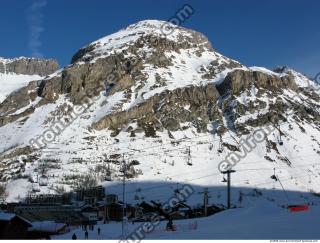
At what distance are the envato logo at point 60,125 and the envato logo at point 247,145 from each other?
58.7 meters

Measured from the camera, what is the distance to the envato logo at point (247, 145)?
15538cm

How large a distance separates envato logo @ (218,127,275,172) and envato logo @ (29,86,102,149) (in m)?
58.7

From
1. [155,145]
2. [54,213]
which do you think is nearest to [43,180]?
[54,213]

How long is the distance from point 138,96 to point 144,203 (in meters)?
93.9

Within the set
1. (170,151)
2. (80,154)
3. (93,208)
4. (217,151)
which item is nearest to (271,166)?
(217,151)

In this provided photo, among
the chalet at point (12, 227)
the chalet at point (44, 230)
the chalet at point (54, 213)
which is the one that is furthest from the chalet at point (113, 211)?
the chalet at point (12, 227)

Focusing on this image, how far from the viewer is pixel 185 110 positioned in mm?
190375

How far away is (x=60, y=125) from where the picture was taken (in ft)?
568

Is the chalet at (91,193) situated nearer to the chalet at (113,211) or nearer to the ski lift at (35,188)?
the ski lift at (35,188)

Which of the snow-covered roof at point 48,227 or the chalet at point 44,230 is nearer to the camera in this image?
the chalet at point 44,230

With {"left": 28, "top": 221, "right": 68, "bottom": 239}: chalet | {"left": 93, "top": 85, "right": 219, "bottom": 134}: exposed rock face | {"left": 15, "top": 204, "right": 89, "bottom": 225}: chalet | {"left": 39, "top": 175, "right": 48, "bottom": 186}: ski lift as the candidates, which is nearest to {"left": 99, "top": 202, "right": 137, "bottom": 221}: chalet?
{"left": 15, "top": 204, "right": 89, "bottom": 225}: chalet

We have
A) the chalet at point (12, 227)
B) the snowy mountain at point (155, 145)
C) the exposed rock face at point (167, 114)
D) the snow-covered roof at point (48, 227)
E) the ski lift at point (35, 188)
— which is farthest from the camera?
the exposed rock face at point (167, 114)

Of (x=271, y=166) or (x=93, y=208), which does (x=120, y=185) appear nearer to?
(x=93, y=208)

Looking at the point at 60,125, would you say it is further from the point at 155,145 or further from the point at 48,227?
the point at 48,227
